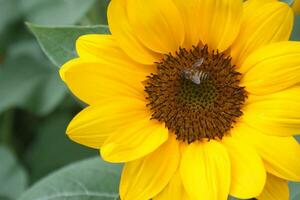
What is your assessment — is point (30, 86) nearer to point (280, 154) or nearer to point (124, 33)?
point (124, 33)


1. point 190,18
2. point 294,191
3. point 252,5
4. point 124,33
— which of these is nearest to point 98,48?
point 124,33

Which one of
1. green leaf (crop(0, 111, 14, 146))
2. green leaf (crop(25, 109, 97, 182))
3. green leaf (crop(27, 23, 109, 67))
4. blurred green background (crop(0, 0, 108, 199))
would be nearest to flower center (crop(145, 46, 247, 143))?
green leaf (crop(27, 23, 109, 67))

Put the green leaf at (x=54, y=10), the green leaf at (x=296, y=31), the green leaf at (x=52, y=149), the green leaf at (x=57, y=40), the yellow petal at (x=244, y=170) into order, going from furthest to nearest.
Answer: the green leaf at (x=52, y=149) → the green leaf at (x=54, y=10) → the green leaf at (x=296, y=31) → the green leaf at (x=57, y=40) → the yellow petal at (x=244, y=170)

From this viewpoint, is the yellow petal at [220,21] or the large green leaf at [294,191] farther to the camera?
the large green leaf at [294,191]

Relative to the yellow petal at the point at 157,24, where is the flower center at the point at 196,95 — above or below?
below

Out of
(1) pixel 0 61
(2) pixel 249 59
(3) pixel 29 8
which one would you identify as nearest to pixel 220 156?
(2) pixel 249 59

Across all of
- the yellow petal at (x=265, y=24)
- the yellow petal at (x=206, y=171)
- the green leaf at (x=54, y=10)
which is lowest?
the yellow petal at (x=206, y=171)

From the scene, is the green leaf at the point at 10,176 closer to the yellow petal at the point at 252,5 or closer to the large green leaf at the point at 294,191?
the large green leaf at the point at 294,191

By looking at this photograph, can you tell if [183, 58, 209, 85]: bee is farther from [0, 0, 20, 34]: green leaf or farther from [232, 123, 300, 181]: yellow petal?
[0, 0, 20, 34]: green leaf

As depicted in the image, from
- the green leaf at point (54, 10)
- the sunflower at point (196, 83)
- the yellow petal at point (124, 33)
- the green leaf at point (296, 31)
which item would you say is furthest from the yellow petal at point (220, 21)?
the green leaf at point (54, 10)
